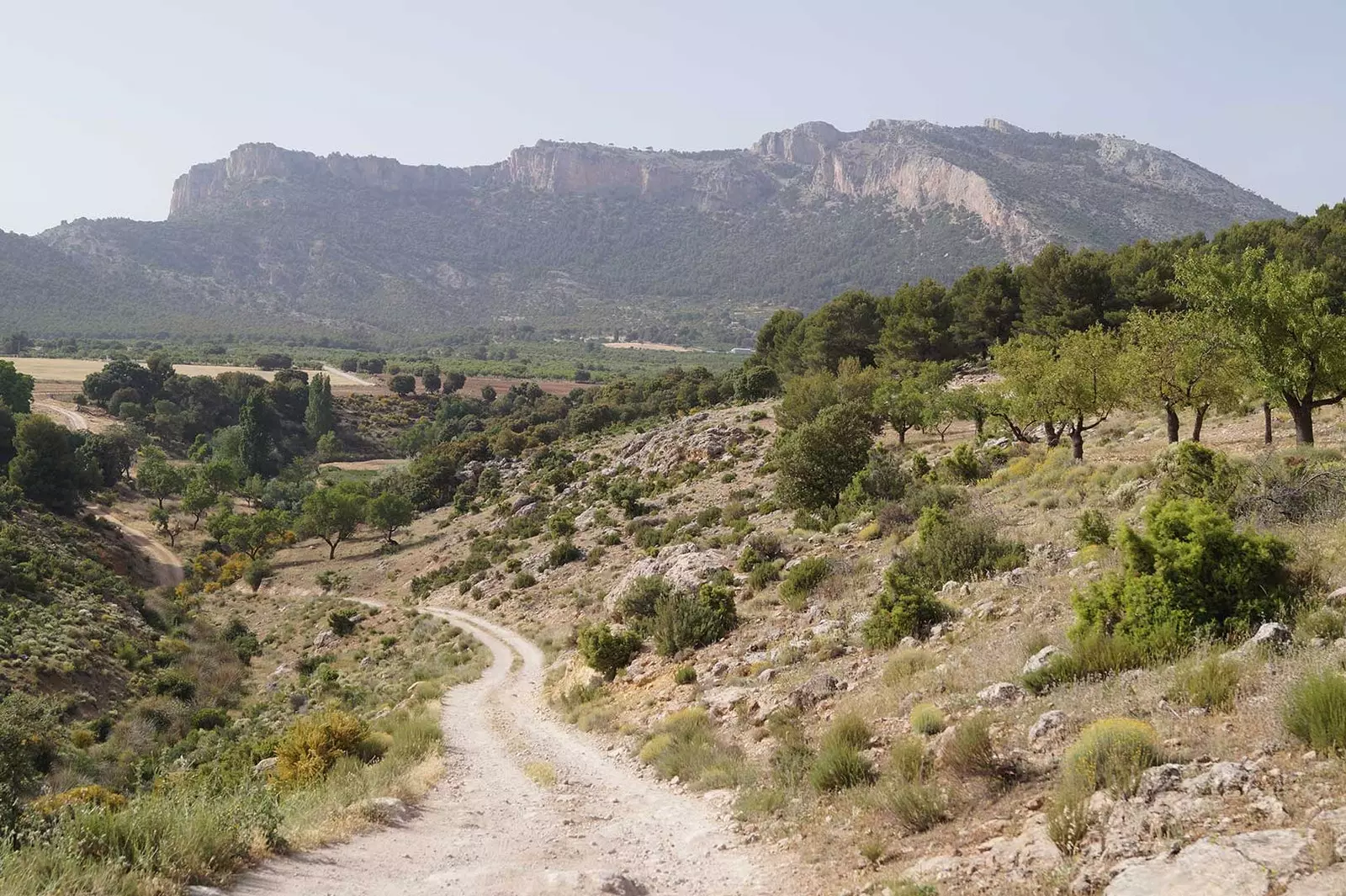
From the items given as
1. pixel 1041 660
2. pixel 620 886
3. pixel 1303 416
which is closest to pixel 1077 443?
pixel 1303 416

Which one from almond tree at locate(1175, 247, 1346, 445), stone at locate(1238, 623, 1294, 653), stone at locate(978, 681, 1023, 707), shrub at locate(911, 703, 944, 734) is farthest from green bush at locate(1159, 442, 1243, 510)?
shrub at locate(911, 703, 944, 734)

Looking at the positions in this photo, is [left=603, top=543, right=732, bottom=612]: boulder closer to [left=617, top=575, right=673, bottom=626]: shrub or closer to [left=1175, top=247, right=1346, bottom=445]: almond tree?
[left=617, top=575, right=673, bottom=626]: shrub

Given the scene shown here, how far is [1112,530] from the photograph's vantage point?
15758mm

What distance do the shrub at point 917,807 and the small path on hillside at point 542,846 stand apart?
123cm

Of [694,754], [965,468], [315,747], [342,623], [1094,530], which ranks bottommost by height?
[342,623]

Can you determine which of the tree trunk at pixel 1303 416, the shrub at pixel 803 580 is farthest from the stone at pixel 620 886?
the tree trunk at pixel 1303 416

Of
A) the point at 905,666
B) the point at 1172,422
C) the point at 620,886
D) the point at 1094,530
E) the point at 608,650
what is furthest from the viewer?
the point at 1172,422

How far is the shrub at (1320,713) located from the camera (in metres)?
6.27

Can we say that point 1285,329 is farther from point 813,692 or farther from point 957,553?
point 813,692

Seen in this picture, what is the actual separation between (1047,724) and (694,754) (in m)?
5.75

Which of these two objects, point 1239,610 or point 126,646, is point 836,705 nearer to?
point 1239,610

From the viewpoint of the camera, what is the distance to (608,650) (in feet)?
68.2

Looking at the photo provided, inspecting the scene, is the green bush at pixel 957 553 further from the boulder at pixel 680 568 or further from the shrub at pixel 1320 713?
the shrub at pixel 1320 713

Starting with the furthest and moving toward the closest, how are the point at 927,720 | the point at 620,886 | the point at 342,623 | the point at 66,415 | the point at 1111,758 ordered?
the point at 66,415
the point at 342,623
the point at 927,720
the point at 620,886
the point at 1111,758
